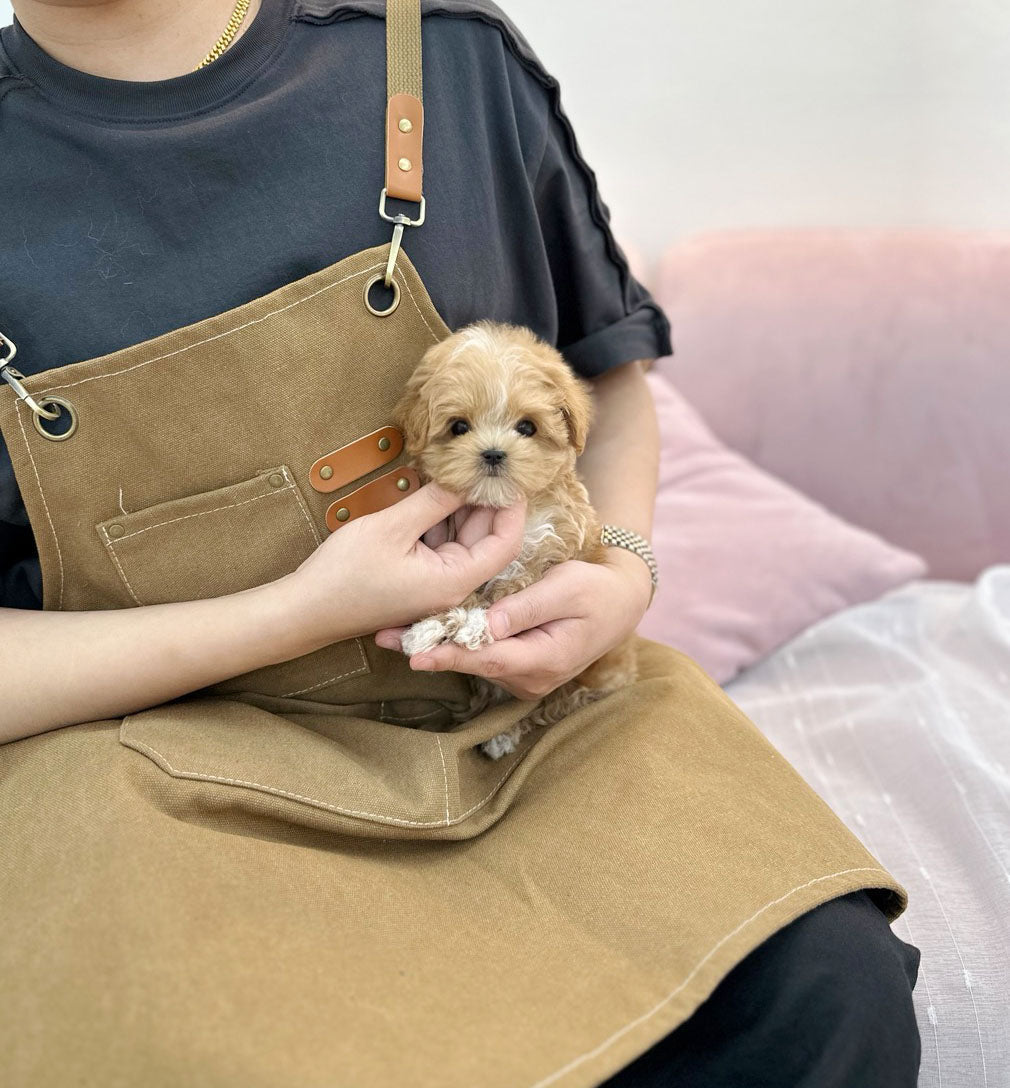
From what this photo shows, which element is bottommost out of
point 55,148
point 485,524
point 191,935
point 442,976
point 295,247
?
point 442,976

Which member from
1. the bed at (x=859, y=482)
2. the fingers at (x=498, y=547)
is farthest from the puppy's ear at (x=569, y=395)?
the bed at (x=859, y=482)

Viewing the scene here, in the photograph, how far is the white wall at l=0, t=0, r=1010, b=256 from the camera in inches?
95.3

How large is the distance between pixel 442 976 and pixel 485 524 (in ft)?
1.71

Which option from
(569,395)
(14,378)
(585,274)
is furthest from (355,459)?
(585,274)

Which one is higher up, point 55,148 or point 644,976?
point 55,148

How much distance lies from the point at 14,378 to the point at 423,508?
47cm

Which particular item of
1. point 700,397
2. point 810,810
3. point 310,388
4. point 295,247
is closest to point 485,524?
point 310,388

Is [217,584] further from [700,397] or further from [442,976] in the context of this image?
[700,397]

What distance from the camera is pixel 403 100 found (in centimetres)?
118

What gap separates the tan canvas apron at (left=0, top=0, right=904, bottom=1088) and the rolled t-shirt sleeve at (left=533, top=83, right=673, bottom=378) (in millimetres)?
276

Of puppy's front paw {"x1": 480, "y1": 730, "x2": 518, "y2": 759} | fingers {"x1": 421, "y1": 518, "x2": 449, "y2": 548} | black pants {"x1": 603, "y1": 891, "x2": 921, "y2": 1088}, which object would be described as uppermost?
fingers {"x1": 421, "y1": 518, "x2": 449, "y2": 548}

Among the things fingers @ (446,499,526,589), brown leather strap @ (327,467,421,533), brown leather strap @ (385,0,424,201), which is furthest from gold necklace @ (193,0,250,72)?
fingers @ (446,499,526,589)

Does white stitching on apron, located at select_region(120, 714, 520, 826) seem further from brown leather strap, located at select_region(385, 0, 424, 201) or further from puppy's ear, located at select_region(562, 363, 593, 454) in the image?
brown leather strap, located at select_region(385, 0, 424, 201)

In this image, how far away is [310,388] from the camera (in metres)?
1.14
